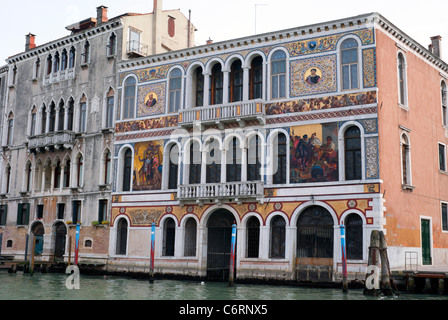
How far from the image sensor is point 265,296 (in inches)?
748

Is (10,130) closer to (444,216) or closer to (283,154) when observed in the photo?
(283,154)

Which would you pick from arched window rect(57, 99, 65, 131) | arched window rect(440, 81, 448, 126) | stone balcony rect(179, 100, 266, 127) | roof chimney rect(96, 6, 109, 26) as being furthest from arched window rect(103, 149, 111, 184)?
arched window rect(440, 81, 448, 126)

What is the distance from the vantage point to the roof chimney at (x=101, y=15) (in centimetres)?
3144

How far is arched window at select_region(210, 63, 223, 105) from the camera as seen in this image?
2634 cm

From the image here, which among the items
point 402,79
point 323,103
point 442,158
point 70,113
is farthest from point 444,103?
point 70,113

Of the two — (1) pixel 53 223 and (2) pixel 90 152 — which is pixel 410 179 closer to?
(2) pixel 90 152

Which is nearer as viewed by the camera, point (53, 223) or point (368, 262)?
point (368, 262)

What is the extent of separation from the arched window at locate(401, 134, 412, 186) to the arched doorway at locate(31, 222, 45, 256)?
19.1 m

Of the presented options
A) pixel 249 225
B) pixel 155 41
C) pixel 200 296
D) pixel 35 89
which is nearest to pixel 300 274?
pixel 249 225

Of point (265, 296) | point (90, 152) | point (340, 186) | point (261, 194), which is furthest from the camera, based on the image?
point (90, 152)

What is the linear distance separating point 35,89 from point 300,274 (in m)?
19.8

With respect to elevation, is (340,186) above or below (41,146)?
below

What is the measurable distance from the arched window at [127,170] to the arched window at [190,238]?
151 inches

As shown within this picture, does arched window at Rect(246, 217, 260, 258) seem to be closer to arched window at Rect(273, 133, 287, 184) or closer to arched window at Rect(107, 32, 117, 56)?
arched window at Rect(273, 133, 287, 184)
